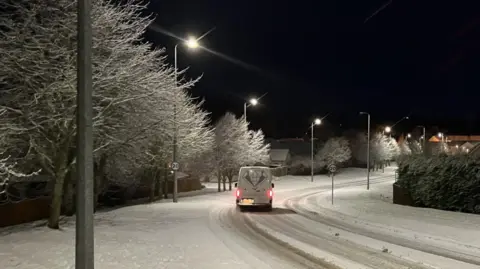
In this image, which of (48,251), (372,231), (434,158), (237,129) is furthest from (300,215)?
(237,129)

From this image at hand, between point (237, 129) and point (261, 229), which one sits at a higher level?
point (237, 129)

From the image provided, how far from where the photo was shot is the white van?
1037 inches

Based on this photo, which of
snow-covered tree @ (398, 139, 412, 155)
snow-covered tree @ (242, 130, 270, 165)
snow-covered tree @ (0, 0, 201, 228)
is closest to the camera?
snow-covered tree @ (0, 0, 201, 228)

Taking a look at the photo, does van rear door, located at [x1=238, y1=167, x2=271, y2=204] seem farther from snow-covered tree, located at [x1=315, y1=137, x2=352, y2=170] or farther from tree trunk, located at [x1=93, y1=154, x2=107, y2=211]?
snow-covered tree, located at [x1=315, y1=137, x2=352, y2=170]

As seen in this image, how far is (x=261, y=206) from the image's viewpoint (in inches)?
1061

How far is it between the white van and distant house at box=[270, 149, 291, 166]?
2401 inches

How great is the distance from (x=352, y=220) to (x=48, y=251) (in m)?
14.7

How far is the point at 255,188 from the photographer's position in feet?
86.7

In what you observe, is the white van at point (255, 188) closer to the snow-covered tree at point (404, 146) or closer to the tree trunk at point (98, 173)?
the tree trunk at point (98, 173)

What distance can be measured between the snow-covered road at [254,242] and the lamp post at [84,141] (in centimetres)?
452

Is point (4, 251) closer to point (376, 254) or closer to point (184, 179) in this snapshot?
point (376, 254)

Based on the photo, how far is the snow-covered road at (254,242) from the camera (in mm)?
11125

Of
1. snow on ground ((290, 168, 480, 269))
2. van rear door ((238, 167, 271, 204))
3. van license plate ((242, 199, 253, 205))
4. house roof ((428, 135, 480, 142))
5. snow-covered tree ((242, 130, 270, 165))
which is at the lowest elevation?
snow on ground ((290, 168, 480, 269))

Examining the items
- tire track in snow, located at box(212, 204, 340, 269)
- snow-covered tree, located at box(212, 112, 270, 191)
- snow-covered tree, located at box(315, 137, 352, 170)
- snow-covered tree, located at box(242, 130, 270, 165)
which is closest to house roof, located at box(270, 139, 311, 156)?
snow-covered tree, located at box(315, 137, 352, 170)
